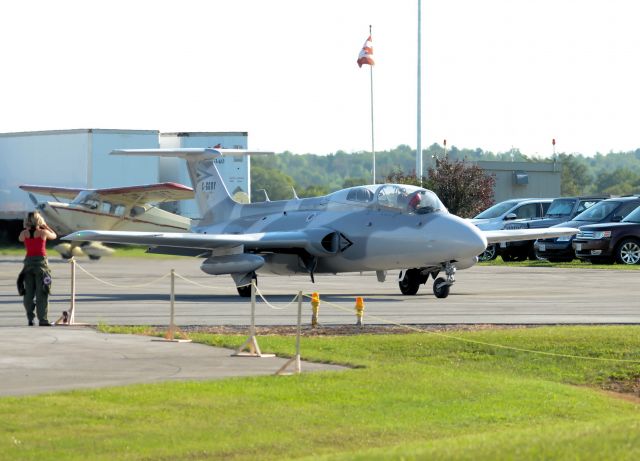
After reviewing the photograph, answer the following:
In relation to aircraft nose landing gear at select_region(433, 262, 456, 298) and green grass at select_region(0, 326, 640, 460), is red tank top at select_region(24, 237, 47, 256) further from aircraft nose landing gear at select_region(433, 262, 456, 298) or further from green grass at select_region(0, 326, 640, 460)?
aircraft nose landing gear at select_region(433, 262, 456, 298)

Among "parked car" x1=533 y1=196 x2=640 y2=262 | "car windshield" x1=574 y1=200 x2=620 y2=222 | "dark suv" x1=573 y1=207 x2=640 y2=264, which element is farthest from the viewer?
"car windshield" x1=574 y1=200 x2=620 y2=222

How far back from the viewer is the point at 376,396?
13.4 metres

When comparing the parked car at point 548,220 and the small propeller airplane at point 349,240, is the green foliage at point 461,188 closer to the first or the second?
the parked car at point 548,220

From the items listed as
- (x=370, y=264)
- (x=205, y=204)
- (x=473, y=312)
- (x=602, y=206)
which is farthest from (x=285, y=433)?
(x=602, y=206)

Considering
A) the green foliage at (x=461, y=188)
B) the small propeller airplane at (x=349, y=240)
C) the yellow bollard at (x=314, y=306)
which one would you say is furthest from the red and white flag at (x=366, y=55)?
the yellow bollard at (x=314, y=306)

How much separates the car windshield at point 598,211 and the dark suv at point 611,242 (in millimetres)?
2200

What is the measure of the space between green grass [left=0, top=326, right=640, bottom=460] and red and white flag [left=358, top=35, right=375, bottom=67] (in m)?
43.4

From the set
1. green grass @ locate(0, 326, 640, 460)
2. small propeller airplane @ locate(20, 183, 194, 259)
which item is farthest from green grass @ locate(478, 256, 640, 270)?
green grass @ locate(0, 326, 640, 460)

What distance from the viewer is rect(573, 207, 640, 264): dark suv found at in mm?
40438

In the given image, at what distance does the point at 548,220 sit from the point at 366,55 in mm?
16582

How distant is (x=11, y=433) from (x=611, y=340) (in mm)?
9741

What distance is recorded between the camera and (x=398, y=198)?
27.7m

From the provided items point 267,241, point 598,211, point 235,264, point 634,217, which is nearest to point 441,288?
point 267,241

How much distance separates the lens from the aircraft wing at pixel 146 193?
152 feet
